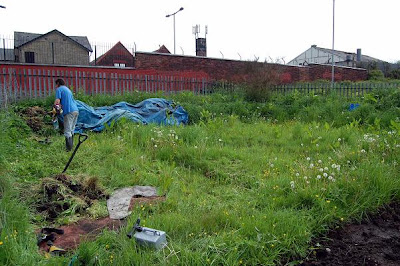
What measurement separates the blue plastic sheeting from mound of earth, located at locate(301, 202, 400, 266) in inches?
222

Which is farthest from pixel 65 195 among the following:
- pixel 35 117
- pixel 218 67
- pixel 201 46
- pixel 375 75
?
pixel 375 75

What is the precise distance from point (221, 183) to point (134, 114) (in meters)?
4.73

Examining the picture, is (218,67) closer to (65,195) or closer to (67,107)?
(67,107)

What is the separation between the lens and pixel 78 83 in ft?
43.7

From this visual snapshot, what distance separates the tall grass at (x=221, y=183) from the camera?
3.00 m

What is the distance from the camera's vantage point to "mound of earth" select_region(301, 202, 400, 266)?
3.04m

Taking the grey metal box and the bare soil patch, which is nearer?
the grey metal box

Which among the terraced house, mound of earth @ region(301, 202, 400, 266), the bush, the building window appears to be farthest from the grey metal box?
the bush

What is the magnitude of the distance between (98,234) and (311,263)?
2.05 metres

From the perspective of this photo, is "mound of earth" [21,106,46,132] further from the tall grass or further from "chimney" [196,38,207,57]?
"chimney" [196,38,207,57]

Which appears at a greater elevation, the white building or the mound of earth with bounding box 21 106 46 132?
the white building

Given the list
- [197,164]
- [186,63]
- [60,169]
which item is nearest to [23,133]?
[60,169]

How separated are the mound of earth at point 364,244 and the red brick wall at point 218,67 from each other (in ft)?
34.1

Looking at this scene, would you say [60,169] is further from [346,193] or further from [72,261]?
[346,193]
